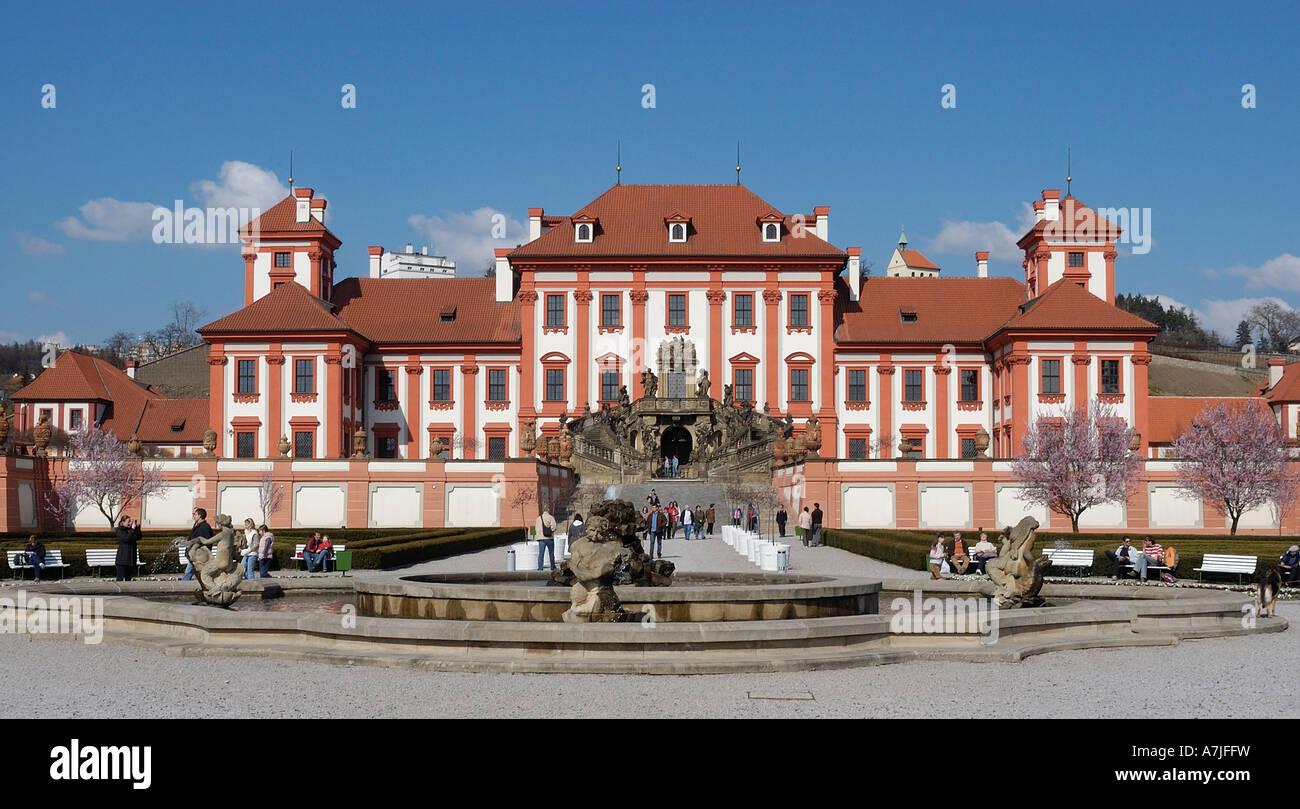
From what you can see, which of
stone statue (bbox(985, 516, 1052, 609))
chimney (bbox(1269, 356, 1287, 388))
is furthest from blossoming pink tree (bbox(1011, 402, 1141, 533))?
chimney (bbox(1269, 356, 1287, 388))

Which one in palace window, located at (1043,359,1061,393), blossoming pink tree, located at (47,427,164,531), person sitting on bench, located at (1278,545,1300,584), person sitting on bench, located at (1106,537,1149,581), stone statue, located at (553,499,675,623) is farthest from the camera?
palace window, located at (1043,359,1061,393)

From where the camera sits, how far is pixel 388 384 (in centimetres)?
5962

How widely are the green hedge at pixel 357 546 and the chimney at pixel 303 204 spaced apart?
30467mm

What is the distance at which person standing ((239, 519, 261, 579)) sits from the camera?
73.5 ft

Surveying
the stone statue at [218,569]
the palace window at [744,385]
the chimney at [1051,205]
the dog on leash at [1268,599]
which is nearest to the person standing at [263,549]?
the stone statue at [218,569]

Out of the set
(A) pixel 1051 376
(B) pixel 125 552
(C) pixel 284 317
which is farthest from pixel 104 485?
(A) pixel 1051 376

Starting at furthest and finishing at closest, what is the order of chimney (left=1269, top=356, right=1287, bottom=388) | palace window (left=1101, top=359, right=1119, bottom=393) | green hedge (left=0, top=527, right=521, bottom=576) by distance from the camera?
1. chimney (left=1269, top=356, right=1287, bottom=388)
2. palace window (left=1101, top=359, right=1119, bottom=393)
3. green hedge (left=0, top=527, right=521, bottom=576)

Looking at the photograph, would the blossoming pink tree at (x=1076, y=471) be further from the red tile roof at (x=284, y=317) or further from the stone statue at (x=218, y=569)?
the stone statue at (x=218, y=569)

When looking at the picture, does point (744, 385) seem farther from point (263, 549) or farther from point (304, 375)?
point (263, 549)

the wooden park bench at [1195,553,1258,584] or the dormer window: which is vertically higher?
the dormer window

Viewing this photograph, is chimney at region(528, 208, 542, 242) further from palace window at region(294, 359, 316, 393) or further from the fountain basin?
the fountain basin

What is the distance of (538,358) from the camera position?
57312 mm

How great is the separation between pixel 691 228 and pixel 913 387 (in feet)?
42.2

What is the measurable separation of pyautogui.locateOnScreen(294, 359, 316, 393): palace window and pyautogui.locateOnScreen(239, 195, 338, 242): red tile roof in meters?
7.96
